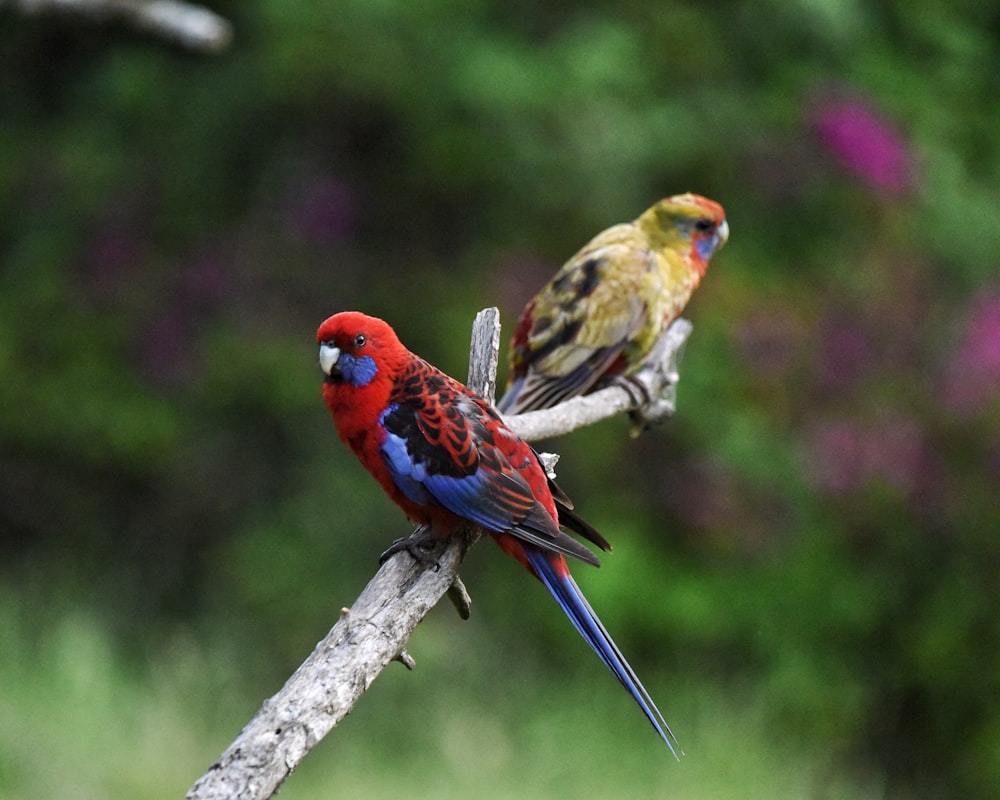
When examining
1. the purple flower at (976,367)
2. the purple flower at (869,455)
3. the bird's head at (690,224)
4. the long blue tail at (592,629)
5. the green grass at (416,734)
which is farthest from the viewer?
the purple flower at (869,455)

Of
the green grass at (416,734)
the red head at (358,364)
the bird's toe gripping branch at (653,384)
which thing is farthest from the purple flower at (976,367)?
the red head at (358,364)

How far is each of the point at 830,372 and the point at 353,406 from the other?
2.83 m

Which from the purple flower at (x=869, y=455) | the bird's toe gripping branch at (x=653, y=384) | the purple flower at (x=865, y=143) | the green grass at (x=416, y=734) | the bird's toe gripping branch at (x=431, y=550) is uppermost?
the purple flower at (x=865, y=143)

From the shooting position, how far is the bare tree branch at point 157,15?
133 inches

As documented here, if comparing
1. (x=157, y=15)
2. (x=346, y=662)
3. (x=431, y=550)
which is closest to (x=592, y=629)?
(x=431, y=550)

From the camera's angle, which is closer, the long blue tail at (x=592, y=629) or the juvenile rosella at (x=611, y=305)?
the long blue tail at (x=592, y=629)

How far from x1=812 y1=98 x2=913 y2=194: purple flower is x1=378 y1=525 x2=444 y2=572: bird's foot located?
3179 millimetres

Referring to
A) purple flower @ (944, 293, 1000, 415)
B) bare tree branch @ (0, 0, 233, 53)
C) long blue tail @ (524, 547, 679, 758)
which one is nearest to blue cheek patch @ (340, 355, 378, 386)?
long blue tail @ (524, 547, 679, 758)

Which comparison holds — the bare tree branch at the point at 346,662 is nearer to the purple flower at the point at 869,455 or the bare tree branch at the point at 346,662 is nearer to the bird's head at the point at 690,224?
the bird's head at the point at 690,224

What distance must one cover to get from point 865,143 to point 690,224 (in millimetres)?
1638

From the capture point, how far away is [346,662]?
1.71m

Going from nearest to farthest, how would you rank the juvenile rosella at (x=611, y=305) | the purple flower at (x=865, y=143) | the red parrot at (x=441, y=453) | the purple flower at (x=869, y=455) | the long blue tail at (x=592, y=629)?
the long blue tail at (x=592, y=629), the red parrot at (x=441, y=453), the juvenile rosella at (x=611, y=305), the purple flower at (x=869, y=455), the purple flower at (x=865, y=143)

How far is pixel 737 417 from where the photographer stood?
15.1 ft

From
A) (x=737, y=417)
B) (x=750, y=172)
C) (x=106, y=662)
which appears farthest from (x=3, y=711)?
(x=750, y=172)
